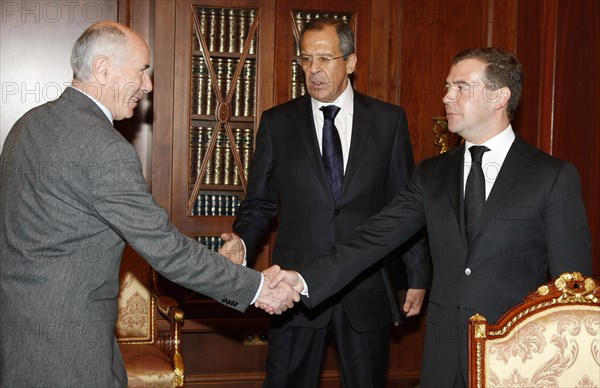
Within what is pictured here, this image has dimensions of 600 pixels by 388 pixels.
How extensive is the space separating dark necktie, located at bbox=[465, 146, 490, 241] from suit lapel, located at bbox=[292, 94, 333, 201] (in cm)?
64

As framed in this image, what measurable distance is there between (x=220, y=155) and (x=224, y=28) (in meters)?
0.68

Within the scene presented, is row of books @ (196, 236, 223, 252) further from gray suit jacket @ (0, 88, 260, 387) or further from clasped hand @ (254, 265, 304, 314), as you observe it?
gray suit jacket @ (0, 88, 260, 387)

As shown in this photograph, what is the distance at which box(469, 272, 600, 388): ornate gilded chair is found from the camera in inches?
79.9

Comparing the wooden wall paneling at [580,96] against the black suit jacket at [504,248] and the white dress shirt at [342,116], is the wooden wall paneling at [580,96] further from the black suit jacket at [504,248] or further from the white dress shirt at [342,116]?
the black suit jacket at [504,248]

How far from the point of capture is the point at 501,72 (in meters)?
2.77

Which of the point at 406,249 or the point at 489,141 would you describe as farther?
the point at 406,249

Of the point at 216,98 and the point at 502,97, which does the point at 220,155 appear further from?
the point at 502,97

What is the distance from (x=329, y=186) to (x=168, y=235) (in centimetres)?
86

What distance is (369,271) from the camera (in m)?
3.14

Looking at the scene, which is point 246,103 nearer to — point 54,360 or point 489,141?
point 489,141

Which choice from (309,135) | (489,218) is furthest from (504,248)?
(309,135)

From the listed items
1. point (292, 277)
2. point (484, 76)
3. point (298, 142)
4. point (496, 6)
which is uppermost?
point (496, 6)

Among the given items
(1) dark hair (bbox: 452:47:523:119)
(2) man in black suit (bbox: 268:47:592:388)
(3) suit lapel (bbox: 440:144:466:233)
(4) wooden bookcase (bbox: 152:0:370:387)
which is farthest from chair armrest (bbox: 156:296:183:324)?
(1) dark hair (bbox: 452:47:523:119)

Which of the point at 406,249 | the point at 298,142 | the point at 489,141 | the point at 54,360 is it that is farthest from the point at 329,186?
the point at 54,360
